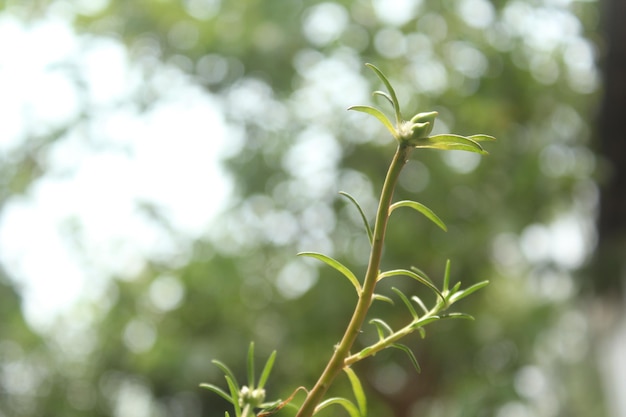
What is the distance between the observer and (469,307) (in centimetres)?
238

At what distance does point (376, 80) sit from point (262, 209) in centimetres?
48

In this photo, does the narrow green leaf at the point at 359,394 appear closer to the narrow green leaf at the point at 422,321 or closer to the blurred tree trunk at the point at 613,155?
the narrow green leaf at the point at 422,321

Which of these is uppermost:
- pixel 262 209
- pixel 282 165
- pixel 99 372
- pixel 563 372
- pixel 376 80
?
pixel 376 80

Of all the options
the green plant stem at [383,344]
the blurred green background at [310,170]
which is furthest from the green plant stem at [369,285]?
the blurred green background at [310,170]

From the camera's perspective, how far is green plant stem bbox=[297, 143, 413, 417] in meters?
0.17

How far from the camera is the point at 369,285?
18 cm

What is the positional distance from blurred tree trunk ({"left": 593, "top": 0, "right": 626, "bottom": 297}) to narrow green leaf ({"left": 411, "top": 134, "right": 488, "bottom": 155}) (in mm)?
1733

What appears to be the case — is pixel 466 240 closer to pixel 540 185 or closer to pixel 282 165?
pixel 540 185

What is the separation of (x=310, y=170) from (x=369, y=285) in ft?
6.73

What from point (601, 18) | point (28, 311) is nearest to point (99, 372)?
point (28, 311)

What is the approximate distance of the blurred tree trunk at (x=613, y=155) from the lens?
179 centimetres

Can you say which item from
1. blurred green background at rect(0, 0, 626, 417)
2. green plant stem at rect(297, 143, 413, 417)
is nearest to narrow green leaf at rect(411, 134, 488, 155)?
green plant stem at rect(297, 143, 413, 417)

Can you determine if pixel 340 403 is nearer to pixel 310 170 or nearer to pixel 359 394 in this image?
pixel 359 394

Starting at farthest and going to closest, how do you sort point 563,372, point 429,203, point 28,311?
point 563,372
point 28,311
point 429,203
